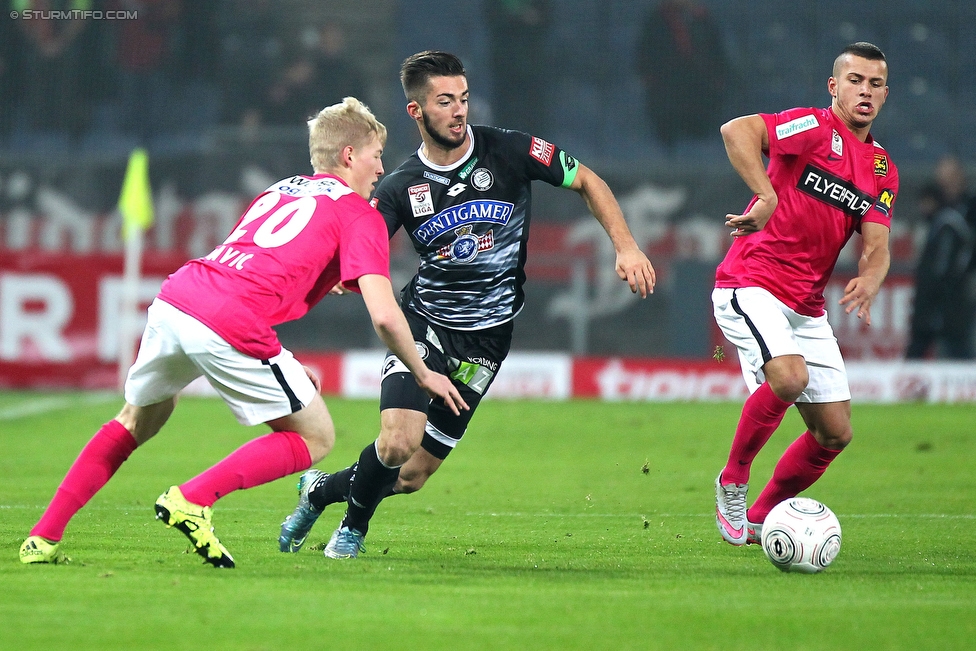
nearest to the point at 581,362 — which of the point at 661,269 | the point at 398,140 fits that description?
the point at 661,269

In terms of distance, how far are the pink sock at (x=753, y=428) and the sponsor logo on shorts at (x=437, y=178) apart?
1789 mm

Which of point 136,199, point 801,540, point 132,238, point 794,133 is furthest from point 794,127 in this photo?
point 132,238

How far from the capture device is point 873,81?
6.19 metres

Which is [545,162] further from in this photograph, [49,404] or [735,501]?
[49,404]

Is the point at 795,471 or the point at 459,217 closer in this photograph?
the point at 459,217

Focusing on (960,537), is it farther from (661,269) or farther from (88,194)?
(88,194)

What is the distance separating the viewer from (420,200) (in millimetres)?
5883

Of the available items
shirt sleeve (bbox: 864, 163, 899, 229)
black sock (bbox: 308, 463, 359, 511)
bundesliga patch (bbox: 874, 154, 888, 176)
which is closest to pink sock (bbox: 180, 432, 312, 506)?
black sock (bbox: 308, 463, 359, 511)

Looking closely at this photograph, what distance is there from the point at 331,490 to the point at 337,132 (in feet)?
5.08

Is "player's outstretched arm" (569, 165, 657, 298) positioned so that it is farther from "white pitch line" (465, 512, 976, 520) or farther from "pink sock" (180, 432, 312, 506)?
"white pitch line" (465, 512, 976, 520)

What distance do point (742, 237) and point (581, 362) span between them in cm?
1052

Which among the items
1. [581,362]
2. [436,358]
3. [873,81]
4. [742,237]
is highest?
[873,81]

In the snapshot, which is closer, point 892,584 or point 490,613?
point 490,613

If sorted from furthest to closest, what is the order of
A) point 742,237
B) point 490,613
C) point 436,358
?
point 742,237
point 436,358
point 490,613
